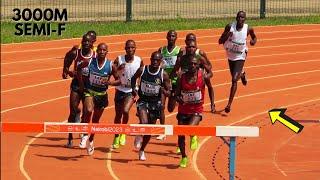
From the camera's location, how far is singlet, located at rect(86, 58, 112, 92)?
12.3 m

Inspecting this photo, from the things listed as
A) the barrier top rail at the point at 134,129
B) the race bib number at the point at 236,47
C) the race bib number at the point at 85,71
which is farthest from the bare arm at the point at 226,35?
the barrier top rail at the point at 134,129

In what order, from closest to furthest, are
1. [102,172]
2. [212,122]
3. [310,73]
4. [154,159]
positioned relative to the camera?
[102,172]
[154,159]
[212,122]
[310,73]

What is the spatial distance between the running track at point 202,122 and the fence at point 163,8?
5.47m

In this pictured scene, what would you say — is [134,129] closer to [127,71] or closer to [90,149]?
[127,71]

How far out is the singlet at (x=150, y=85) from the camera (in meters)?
12.0

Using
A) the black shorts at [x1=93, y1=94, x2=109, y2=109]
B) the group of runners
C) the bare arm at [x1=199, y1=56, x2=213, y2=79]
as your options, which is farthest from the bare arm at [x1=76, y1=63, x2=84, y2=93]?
the bare arm at [x1=199, y1=56, x2=213, y2=79]

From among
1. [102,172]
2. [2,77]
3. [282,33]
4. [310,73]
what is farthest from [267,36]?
[102,172]

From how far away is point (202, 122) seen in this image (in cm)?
1506

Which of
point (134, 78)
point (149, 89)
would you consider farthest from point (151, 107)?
point (134, 78)

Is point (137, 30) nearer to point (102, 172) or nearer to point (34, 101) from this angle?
point (34, 101)

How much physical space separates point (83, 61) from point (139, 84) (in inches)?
38.6

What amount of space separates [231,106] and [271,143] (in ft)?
10.1

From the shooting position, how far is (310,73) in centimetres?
2052

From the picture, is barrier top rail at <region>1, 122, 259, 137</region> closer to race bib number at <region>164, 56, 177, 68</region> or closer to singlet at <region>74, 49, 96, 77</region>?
singlet at <region>74, 49, 96, 77</region>
